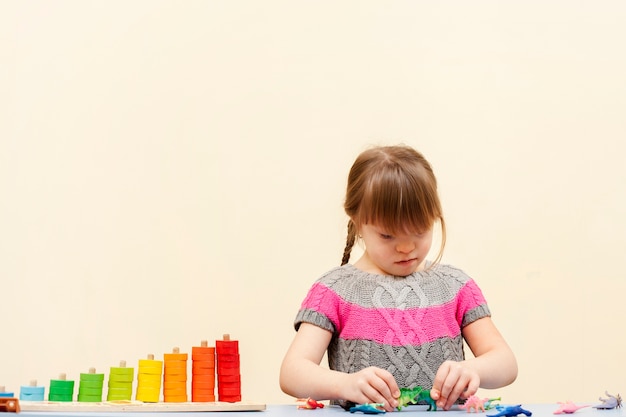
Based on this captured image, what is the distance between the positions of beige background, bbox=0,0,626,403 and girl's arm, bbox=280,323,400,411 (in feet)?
2.69

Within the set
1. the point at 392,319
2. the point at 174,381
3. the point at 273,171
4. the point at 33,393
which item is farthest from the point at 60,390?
the point at 273,171

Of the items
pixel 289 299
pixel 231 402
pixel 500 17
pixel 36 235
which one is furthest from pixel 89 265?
pixel 500 17

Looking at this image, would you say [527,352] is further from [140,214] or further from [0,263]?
[0,263]

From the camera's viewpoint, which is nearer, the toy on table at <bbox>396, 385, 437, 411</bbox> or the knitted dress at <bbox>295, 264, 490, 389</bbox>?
the toy on table at <bbox>396, 385, 437, 411</bbox>

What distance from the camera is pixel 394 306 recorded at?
54.5 inches

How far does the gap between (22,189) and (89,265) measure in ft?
0.85

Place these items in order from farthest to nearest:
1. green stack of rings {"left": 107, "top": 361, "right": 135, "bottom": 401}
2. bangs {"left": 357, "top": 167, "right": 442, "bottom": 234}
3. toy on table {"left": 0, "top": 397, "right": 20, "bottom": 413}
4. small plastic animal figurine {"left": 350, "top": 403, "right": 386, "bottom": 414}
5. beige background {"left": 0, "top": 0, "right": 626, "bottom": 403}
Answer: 1. beige background {"left": 0, "top": 0, "right": 626, "bottom": 403}
2. bangs {"left": 357, "top": 167, "right": 442, "bottom": 234}
3. green stack of rings {"left": 107, "top": 361, "right": 135, "bottom": 401}
4. small plastic animal figurine {"left": 350, "top": 403, "right": 386, "bottom": 414}
5. toy on table {"left": 0, "top": 397, "right": 20, "bottom": 413}

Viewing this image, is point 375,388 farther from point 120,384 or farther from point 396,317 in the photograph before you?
point 120,384

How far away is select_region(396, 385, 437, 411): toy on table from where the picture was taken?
1245 mm

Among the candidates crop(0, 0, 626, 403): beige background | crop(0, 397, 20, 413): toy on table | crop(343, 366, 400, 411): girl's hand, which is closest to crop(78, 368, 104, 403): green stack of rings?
crop(0, 397, 20, 413): toy on table

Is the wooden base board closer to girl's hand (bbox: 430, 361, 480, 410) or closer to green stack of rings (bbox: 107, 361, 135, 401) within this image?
green stack of rings (bbox: 107, 361, 135, 401)

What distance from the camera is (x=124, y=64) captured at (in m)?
2.31

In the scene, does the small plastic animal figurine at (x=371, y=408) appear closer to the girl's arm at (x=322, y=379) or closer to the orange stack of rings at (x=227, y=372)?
the girl's arm at (x=322, y=379)

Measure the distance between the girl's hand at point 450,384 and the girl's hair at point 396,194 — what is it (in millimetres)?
244
